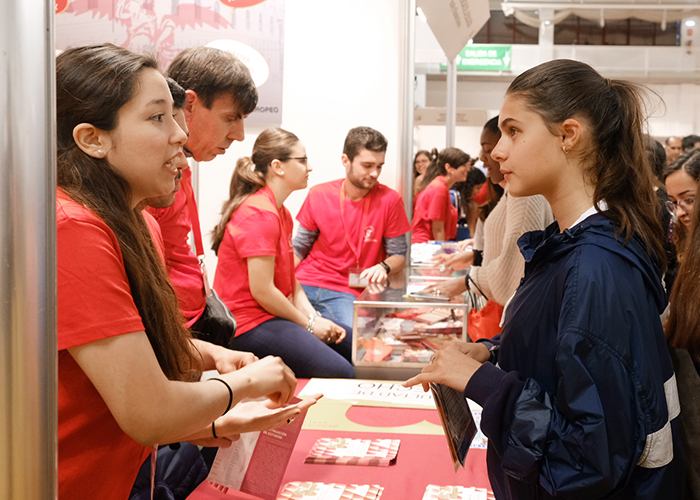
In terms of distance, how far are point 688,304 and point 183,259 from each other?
5.71 feet

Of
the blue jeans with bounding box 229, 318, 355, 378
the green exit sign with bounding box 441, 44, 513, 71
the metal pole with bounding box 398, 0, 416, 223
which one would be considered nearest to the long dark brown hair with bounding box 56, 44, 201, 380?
the blue jeans with bounding box 229, 318, 355, 378

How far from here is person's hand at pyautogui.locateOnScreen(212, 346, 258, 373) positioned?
1.77 m

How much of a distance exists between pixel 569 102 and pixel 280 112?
11.4 feet

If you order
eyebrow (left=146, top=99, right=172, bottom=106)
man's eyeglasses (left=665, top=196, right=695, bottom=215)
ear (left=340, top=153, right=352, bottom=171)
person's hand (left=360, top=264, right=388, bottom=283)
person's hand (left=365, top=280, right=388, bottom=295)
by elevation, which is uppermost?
ear (left=340, top=153, right=352, bottom=171)

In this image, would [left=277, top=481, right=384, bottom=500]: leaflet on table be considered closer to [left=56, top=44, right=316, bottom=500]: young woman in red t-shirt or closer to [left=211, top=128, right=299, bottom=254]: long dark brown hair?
[left=56, top=44, right=316, bottom=500]: young woman in red t-shirt

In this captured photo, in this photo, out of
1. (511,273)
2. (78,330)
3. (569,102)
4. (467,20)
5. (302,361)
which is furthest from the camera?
(467,20)

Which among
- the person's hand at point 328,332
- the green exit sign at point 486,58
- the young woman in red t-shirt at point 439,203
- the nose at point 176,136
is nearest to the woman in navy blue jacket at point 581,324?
the nose at point 176,136

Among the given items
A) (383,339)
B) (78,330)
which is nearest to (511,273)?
(383,339)

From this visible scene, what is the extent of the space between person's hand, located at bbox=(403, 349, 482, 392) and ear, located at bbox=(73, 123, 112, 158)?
2.53ft

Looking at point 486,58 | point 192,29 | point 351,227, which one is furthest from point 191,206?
point 486,58

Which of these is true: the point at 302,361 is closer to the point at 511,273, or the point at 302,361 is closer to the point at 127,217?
the point at 511,273

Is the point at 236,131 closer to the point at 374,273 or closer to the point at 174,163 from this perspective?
the point at 174,163

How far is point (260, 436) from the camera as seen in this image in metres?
1.46

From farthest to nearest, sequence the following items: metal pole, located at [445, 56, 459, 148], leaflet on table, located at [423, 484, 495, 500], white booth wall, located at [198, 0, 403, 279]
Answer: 1. metal pole, located at [445, 56, 459, 148]
2. white booth wall, located at [198, 0, 403, 279]
3. leaflet on table, located at [423, 484, 495, 500]
